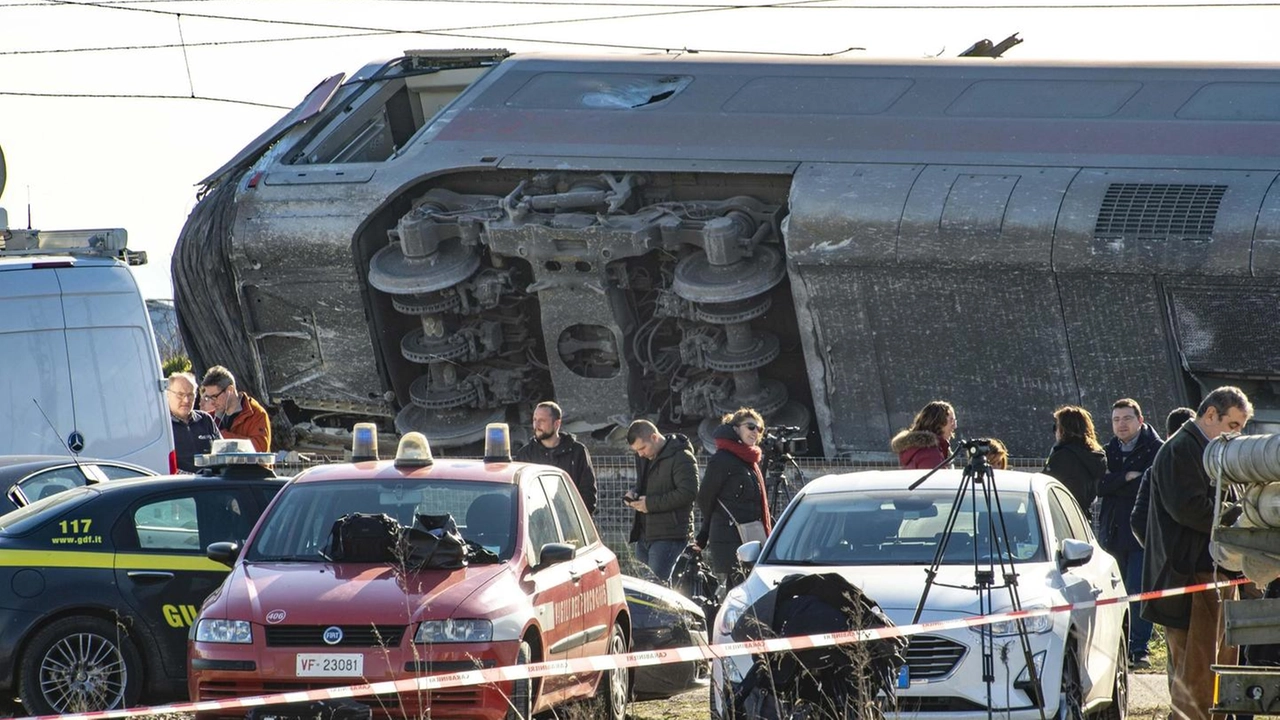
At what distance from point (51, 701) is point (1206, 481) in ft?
18.3

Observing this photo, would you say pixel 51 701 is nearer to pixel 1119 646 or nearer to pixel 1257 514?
pixel 1119 646

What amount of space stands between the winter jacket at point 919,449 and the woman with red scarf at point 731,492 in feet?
3.04

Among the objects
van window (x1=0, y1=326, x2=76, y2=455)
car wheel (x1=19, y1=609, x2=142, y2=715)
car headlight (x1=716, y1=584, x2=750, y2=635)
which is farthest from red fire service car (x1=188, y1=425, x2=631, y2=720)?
Answer: van window (x1=0, y1=326, x2=76, y2=455)

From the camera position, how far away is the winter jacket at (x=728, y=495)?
37.6 feet

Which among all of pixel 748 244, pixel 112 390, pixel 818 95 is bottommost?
pixel 112 390

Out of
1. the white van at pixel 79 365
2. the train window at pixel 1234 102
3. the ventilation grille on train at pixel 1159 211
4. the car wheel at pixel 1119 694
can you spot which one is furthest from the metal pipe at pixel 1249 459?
the train window at pixel 1234 102

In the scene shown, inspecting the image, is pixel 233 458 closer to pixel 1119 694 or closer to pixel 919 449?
pixel 919 449

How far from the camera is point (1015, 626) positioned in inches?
314

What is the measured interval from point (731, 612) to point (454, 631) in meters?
1.30

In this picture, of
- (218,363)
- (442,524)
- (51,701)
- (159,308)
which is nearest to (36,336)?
(51,701)

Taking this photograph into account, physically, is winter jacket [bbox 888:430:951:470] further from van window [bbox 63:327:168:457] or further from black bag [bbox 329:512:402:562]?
van window [bbox 63:327:168:457]

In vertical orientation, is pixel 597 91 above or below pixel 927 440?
above

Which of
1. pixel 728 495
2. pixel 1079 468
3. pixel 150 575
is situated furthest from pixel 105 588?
pixel 1079 468

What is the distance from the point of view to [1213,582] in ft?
25.6
